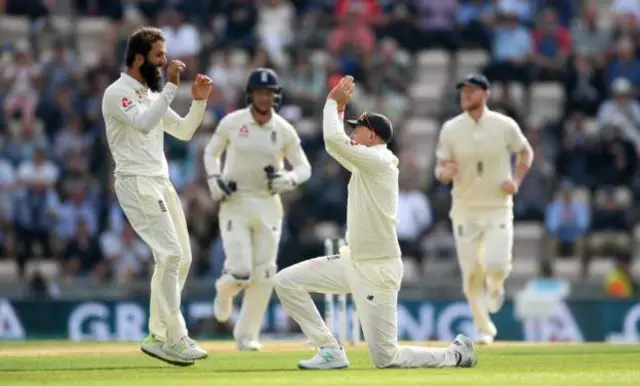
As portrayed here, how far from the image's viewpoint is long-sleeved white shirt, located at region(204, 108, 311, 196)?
59.0ft

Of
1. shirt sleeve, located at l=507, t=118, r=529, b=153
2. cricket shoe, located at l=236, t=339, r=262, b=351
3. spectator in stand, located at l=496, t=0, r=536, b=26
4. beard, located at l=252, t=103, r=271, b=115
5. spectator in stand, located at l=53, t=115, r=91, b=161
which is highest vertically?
spectator in stand, located at l=496, t=0, r=536, b=26

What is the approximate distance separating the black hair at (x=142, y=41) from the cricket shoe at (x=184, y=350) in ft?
7.37

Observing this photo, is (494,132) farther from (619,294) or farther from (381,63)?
(381,63)

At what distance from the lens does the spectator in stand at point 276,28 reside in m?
28.0

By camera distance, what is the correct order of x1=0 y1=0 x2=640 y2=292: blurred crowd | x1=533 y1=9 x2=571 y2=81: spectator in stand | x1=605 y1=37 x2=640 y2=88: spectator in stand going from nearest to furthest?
x1=0 y1=0 x2=640 y2=292: blurred crowd < x1=605 y1=37 x2=640 y2=88: spectator in stand < x1=533 y1=9 x2=571 y2=81: spectator in stand

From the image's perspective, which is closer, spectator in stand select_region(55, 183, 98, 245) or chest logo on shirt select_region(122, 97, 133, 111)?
chest logo on shirt select_region(122, 97, 133, 111)

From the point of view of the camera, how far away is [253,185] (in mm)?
18000

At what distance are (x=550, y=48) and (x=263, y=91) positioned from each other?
10605 millimetres

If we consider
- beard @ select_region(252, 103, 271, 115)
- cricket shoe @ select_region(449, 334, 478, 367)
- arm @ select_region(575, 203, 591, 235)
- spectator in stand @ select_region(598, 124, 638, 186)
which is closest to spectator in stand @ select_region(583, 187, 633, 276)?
arm @ select_region(575, 203, 591, 235)

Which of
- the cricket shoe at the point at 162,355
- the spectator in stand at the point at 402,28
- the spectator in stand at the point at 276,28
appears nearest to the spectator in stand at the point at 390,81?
the spectator in stand at the point at 402,28

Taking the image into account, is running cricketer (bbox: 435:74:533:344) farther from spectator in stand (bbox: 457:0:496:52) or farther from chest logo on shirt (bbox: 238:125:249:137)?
spectator in stand (bbox: 457:0:496:52)

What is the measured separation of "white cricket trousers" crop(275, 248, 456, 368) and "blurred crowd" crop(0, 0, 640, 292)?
932cm

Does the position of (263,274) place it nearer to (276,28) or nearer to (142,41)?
(142,41)

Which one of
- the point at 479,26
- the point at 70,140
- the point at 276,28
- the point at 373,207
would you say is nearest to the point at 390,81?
the point at 479,26
